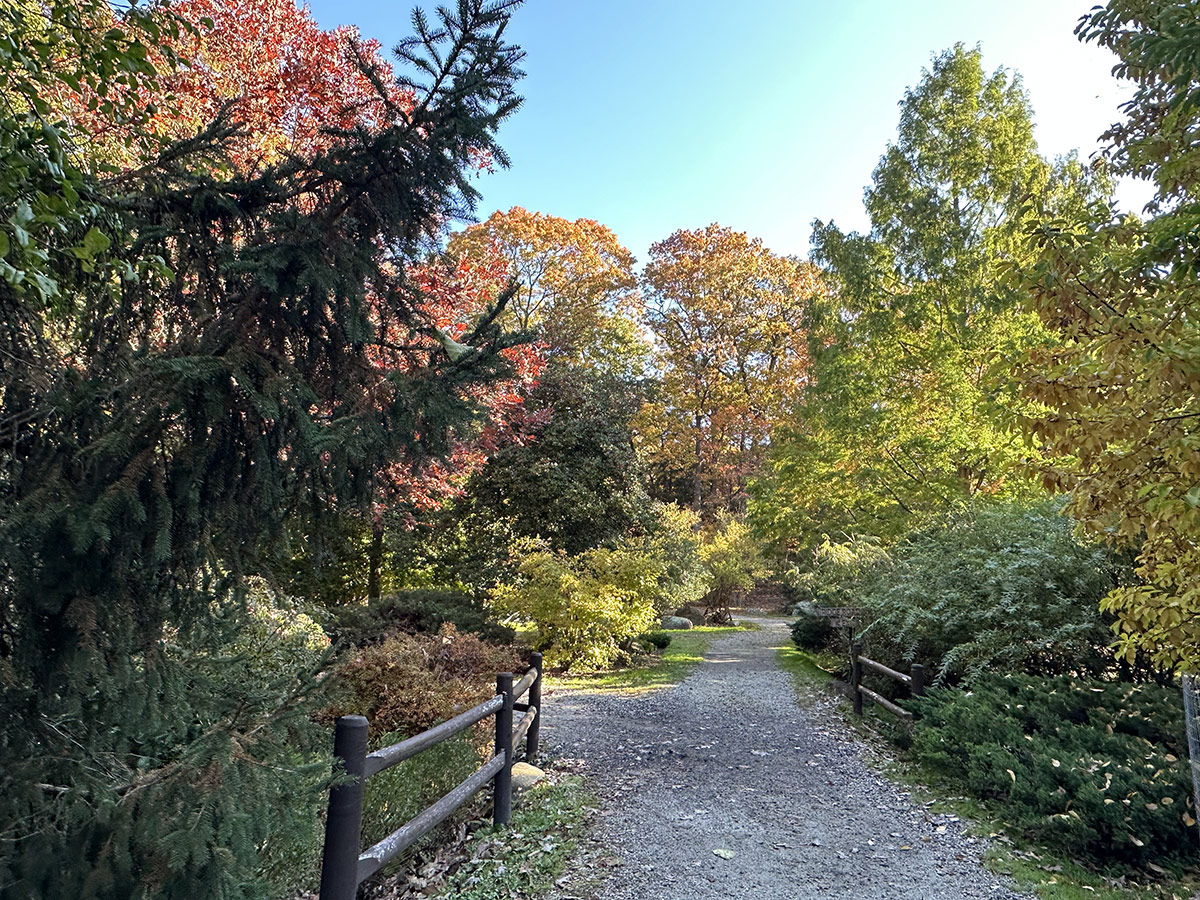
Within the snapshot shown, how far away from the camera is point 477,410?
8.47 ft

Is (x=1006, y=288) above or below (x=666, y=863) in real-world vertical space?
above

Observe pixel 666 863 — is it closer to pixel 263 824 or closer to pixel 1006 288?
pixel 263 824

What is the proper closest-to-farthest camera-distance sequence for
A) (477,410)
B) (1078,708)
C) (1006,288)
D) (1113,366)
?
1. (477,410)
2. (1113,366)
3. (1078,708)
4. (1006,288)

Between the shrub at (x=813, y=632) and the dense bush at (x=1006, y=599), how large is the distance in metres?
5.50

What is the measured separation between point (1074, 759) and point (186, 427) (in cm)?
529

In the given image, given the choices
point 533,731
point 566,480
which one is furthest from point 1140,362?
point 566,480

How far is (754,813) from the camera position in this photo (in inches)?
203

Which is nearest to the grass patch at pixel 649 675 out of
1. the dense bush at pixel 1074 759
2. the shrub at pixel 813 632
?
the shrub at pixel 813 632

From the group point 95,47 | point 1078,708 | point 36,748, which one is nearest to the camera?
point 36,748

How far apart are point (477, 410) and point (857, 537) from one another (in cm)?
1250

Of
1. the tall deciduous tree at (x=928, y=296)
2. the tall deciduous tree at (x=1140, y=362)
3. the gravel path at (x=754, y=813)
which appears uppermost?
the tall deciduous tree at (x=928, y=296)

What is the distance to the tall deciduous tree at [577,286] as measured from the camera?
23328mm

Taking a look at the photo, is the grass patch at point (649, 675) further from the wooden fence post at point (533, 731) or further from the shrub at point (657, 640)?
the wooden fence post at point (533, 731)

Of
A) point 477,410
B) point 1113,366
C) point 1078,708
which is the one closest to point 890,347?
point 1078,708
